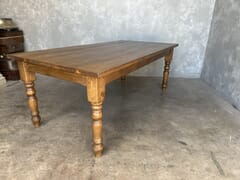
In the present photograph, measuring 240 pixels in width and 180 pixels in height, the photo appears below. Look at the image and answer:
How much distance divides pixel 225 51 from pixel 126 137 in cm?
186

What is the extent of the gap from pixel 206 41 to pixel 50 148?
2772 millimetres

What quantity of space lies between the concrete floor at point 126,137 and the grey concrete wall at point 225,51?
220 millimetres

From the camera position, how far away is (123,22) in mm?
3105

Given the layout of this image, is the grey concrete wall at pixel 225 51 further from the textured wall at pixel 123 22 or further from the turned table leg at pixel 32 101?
the turned table leg at pixel 32 101

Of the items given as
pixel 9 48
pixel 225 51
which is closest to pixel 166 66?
pixel 225 51

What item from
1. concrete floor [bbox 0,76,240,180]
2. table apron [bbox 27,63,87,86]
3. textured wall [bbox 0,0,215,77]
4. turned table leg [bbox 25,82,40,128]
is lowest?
concrete floor [bbox 0,76,240,180]

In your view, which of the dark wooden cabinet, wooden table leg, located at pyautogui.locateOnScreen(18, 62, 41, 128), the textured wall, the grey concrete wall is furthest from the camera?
the textured wall

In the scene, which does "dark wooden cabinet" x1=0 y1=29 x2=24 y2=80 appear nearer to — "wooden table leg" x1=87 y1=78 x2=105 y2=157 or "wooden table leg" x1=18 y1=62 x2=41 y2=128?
"wooden table leg" x1=18 y1=62 x2=41 y2=128

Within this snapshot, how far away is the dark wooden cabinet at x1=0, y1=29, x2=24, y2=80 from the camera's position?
9.29 ft

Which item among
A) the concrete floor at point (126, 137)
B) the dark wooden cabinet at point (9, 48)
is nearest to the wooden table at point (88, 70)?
the concrete floor at point (126, 137)

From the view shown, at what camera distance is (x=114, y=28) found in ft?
10.3

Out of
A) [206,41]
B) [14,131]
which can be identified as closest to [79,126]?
[14,131]

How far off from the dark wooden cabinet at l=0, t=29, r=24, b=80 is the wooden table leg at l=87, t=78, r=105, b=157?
86.4 inches

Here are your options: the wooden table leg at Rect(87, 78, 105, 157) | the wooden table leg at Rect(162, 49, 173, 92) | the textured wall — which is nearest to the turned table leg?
the wooden table leg at Rect(87, 78, 105, 157)
